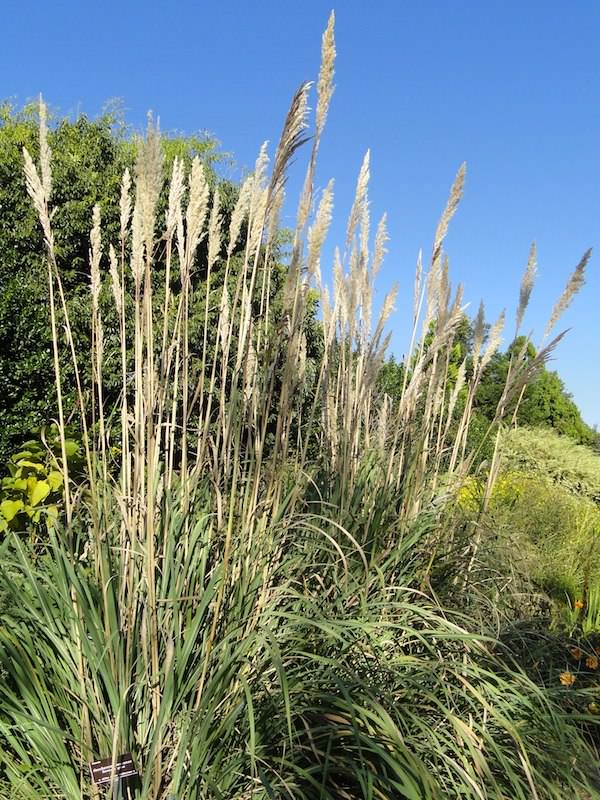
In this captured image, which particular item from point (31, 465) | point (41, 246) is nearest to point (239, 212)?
point (31, 465)

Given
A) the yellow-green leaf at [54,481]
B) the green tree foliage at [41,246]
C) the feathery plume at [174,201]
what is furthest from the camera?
the green tree foliage at [41,246]

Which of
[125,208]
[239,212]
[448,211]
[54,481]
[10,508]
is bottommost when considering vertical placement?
[10,508]

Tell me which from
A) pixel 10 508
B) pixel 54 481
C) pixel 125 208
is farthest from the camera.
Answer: pixel 54 481

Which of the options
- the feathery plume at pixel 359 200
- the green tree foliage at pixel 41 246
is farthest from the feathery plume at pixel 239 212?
the green tree foliage at pixel 41 246

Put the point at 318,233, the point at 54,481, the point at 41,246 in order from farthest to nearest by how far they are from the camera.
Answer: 1. the point at 41,246
2. the point at 54,481
3. the point at 318,233

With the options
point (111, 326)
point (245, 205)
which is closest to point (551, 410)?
point (111, 326)

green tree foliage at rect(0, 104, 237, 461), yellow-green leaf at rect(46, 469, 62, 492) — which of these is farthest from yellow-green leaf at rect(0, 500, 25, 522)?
green tree foliage at rect(0, 104, 237, 461)

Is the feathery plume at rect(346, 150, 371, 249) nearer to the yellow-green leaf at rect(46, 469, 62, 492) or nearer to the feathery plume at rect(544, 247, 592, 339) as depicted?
the feathery plume at rect(544, 247, 592, 339)

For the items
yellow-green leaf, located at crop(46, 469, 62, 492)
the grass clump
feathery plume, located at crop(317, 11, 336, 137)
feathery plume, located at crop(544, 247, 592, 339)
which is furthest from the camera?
yellow-green leaf, located at crop(46, 469, 62, 492)

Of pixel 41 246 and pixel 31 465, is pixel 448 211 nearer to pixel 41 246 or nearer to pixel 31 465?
pixel 31 465

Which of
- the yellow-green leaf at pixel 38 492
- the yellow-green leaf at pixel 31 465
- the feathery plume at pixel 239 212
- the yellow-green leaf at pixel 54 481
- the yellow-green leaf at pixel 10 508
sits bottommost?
the yellow-green leaf at pixel 10 508

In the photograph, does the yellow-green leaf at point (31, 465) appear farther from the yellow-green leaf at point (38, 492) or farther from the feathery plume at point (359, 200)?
the feathery plume at point (359, 200)

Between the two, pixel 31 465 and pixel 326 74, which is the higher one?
pixel 326 74

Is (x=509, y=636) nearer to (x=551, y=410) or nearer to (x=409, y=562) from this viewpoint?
(x=409, y=562)
